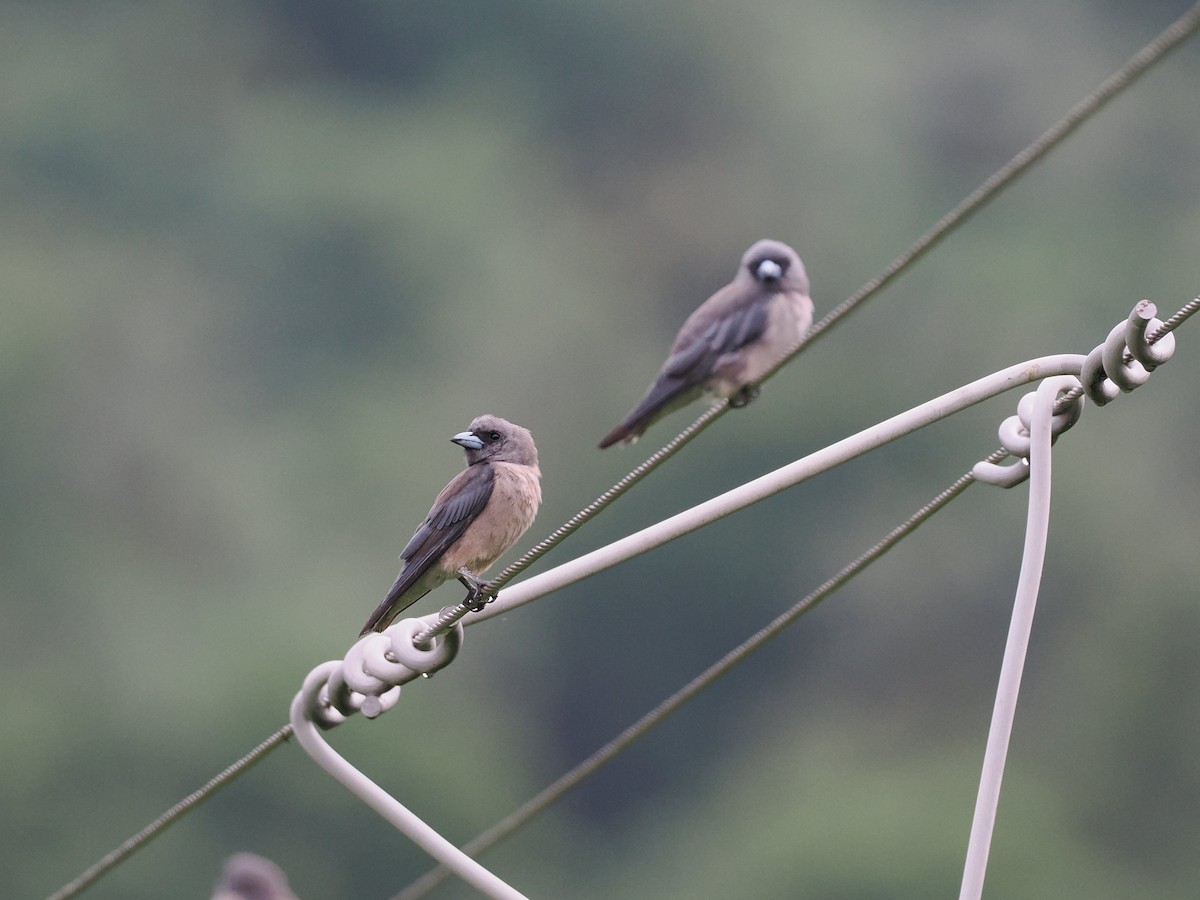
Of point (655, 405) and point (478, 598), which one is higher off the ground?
point (655, 405)

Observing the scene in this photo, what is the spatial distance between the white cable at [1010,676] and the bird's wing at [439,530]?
1.94 metres

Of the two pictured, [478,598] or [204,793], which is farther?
[204,793]

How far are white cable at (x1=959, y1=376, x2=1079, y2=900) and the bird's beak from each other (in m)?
1.92

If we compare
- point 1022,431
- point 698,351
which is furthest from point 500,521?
point 1022,431

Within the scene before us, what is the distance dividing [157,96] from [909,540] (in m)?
23.4

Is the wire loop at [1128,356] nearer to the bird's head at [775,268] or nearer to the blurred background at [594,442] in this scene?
the bird's head at [775,268]

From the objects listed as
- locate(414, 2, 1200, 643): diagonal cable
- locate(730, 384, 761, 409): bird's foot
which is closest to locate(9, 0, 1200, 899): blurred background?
locate(730, 384, 761, 409): bird's foot

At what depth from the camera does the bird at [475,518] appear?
234 inches

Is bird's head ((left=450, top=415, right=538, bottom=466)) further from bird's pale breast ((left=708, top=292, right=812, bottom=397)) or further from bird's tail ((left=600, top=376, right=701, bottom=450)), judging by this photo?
bird's pale breast ((left=708, top=292, right=812, bottom=397))

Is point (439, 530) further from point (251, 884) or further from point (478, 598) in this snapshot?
point (251, 884)

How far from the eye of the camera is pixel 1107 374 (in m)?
4.51

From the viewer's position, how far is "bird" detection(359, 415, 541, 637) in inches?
234

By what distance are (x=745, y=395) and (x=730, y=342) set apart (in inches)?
10.2

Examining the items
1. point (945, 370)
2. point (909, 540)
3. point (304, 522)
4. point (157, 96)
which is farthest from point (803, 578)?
point (157, 96)
